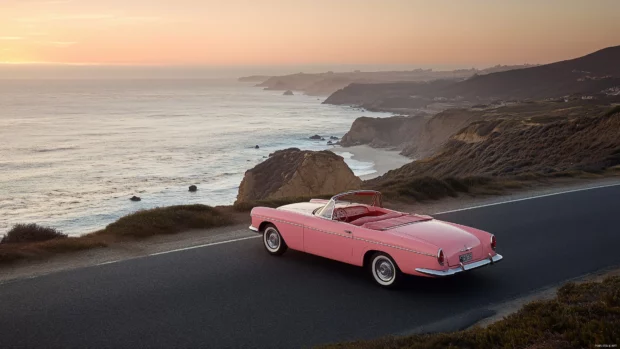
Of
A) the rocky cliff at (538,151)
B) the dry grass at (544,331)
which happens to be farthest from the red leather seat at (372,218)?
the rocky cliff at (538,151)

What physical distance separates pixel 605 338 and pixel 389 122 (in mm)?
100112

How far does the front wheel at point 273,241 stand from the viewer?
984 cm

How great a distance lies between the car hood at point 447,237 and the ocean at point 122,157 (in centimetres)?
3406

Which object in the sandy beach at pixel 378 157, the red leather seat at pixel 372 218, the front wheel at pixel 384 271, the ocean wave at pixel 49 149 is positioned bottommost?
the sandy beach at pixel 378 157

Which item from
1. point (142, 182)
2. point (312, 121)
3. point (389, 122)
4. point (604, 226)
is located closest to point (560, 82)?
point (312, 121)

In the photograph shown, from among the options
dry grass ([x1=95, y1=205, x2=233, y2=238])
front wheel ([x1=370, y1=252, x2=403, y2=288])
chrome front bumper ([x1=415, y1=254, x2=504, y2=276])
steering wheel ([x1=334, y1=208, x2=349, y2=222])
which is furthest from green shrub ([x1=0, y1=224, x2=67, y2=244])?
chrome front bumper ([x1=415, y1=254, x2=504, y2=276])

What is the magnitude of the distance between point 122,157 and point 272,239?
69327mm

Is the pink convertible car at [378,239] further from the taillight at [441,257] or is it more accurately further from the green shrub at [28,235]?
the green shrub at [28,235]

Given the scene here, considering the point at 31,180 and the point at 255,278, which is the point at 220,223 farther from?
the point at 31,180

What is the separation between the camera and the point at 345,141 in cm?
9800

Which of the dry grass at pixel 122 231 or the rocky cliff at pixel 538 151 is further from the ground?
the dry grass at pixel 122 231

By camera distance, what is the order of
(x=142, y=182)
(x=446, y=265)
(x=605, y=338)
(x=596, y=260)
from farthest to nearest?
(x=142, y=182), (x=596, y=260), (x=446, y=265), (x=605, y=338)

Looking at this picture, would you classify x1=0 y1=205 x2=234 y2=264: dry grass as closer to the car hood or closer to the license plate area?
the car hood

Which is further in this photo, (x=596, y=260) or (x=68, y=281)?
(x=596, y=260)
